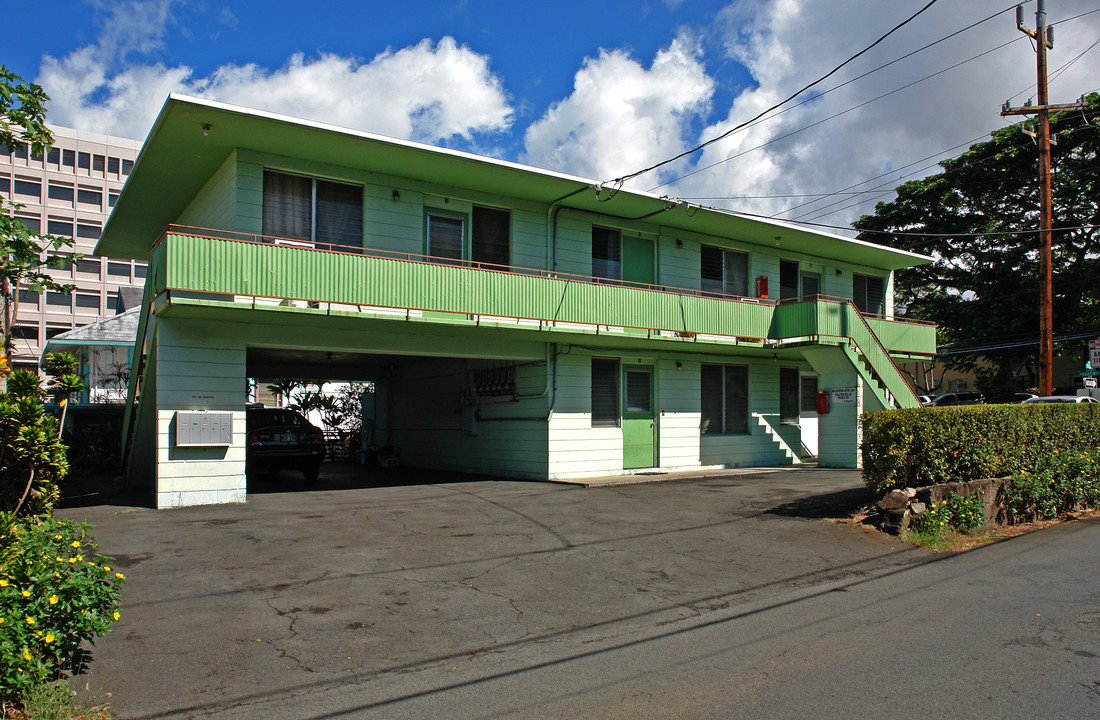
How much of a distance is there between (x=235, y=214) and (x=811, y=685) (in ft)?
36.5

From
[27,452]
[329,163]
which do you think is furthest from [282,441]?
[27,452]

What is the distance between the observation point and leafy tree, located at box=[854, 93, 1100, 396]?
2898 centimetres

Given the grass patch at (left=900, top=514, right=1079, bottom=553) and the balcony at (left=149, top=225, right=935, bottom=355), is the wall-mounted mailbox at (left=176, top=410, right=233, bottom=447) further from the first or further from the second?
the grass patch at (left=900, top=514, right=1079, bottom=553)

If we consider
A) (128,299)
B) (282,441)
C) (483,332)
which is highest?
(128,299)

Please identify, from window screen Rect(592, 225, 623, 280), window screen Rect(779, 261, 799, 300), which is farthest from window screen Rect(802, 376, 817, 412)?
window screen Rect(592, 225, 623, 280)

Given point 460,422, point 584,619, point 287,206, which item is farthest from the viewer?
point 460,422

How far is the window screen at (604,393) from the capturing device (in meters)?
16.2

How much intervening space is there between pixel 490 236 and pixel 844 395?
31.1 feet

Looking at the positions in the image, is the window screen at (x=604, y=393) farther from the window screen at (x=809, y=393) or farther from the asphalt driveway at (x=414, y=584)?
the window screen at (x=809, y=393)

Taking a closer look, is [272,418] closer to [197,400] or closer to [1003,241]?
[197,400]

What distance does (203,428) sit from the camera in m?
11.6

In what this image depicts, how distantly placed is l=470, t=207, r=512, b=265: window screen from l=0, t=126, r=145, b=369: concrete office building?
5539 cm

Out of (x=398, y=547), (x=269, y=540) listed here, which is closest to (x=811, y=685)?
(x=398, y=547)

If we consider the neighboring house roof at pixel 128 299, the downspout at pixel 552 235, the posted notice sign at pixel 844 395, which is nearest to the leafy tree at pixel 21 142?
the downspout at pixel 552 235
